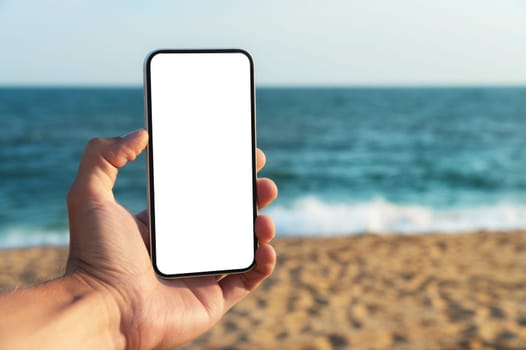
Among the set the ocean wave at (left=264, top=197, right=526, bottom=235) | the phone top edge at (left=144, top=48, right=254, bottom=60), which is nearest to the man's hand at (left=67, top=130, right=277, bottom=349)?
the phone top edge at (left=144, top=48, right=254, bottom=60)

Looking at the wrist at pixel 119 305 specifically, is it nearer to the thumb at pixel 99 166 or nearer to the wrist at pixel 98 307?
the wrist at pixel 98 307

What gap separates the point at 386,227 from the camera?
918 centimetres

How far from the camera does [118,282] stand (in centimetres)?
155

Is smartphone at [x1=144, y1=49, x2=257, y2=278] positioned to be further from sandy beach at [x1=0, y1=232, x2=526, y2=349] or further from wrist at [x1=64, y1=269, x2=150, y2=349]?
sandy beach at [x1=0, y1=232, x2=526, y2=349]

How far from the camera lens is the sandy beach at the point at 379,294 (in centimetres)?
413

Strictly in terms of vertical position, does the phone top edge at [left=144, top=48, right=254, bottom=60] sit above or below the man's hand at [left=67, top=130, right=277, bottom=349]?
above

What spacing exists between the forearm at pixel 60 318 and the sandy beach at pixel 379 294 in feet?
6.41

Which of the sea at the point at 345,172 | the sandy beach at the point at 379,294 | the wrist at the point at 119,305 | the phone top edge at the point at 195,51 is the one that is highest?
the phone top edge at the point at 195,51

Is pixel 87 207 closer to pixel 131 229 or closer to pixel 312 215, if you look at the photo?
pixel 131 229

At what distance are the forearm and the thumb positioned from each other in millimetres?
214

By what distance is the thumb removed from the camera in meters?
1.54

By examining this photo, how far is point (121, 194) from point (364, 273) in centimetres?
701

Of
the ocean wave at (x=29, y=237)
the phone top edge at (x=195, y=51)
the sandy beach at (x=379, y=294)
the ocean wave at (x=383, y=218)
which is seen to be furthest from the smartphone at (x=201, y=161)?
the ocean wave at (x=29, y=237)

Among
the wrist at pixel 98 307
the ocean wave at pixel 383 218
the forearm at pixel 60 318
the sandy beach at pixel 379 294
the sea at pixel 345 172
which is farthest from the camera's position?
the sea at pixel 345 172
